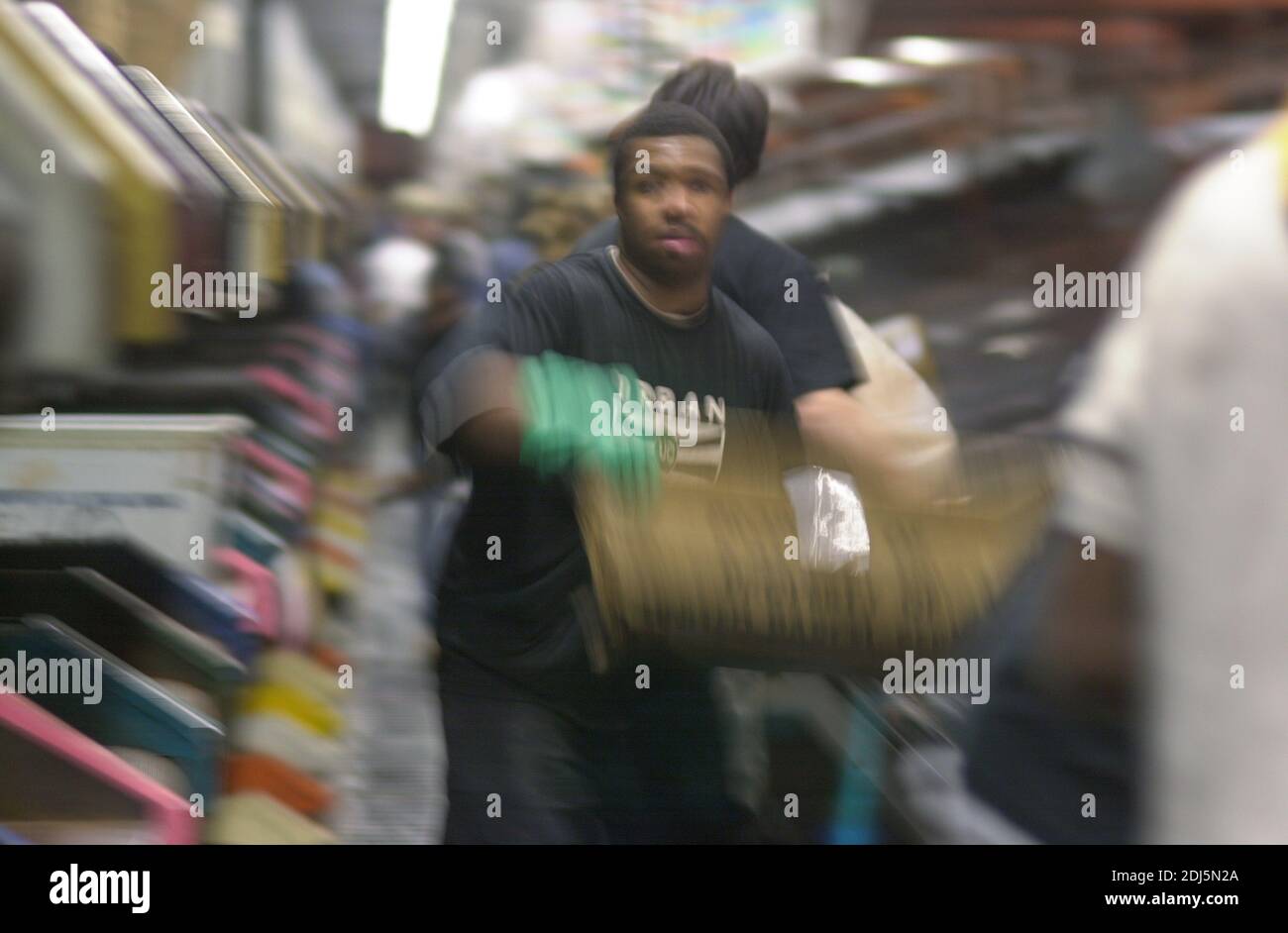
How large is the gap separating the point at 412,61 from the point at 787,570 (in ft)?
3.29

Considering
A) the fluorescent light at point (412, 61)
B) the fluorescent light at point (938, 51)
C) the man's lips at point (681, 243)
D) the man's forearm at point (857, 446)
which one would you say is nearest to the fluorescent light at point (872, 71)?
the fluorescent light at point (938, 51)

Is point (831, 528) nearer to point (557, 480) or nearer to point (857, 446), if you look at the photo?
point (857, 446)

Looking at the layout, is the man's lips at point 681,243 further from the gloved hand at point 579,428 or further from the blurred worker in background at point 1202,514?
the blurred worker in background at point 1202,514

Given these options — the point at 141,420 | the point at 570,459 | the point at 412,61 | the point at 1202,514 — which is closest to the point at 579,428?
the point at 570,459

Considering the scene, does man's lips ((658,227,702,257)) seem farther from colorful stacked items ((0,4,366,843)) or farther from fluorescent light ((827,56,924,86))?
colorful stacked items ((0,4,366,843))

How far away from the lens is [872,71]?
9.23ft

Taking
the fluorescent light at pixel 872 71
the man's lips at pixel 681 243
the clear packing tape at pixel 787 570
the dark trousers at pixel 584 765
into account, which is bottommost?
the dark trousers at pixel 584 765

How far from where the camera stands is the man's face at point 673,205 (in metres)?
2.76

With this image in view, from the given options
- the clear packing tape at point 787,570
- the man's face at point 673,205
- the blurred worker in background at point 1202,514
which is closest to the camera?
the blurred worker in background at point 1202,514

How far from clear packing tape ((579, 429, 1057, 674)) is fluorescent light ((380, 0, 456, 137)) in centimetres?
66

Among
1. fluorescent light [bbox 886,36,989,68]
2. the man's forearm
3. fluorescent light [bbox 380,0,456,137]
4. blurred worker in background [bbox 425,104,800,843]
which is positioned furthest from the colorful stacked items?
fluorescent light [bbox 886,36,989,68]
